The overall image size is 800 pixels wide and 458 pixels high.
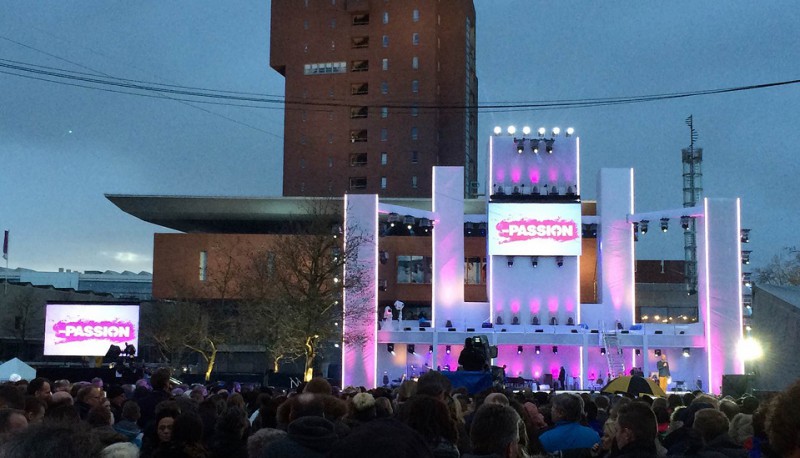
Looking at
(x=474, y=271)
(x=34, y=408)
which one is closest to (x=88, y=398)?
(x=34, y=408)

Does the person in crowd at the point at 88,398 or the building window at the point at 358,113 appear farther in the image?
the building window at the point at 358,113

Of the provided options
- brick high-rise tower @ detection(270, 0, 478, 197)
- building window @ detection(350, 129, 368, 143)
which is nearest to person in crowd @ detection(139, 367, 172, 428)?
brick high-rise tower @ detection(270, 0, 478, 197)

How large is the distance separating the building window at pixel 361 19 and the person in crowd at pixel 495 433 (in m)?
82.0

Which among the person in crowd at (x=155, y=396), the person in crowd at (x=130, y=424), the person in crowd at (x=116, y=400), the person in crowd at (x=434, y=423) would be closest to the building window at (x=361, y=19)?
the person in crowd at (x=116, y=400)

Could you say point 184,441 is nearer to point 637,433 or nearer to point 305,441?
point 305,441

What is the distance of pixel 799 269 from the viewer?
70000mm

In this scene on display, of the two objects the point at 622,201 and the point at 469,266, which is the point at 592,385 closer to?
the point at 622,201

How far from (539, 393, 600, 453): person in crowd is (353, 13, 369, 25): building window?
79179 millimetres

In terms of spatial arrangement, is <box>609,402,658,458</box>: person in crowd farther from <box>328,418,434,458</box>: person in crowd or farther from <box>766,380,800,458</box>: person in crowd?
<box>328,418,434,458</box>: person in crowd

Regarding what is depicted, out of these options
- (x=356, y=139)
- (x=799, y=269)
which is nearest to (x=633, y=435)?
(x=799, y=269)

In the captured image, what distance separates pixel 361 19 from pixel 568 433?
262 ft

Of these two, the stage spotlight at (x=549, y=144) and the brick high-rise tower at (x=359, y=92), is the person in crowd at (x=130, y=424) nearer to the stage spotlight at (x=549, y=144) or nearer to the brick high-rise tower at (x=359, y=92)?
the stage spotlight at (x=549, y=144)

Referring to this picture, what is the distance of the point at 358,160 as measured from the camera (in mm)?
84000

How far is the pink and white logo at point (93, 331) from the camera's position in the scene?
3259cm
